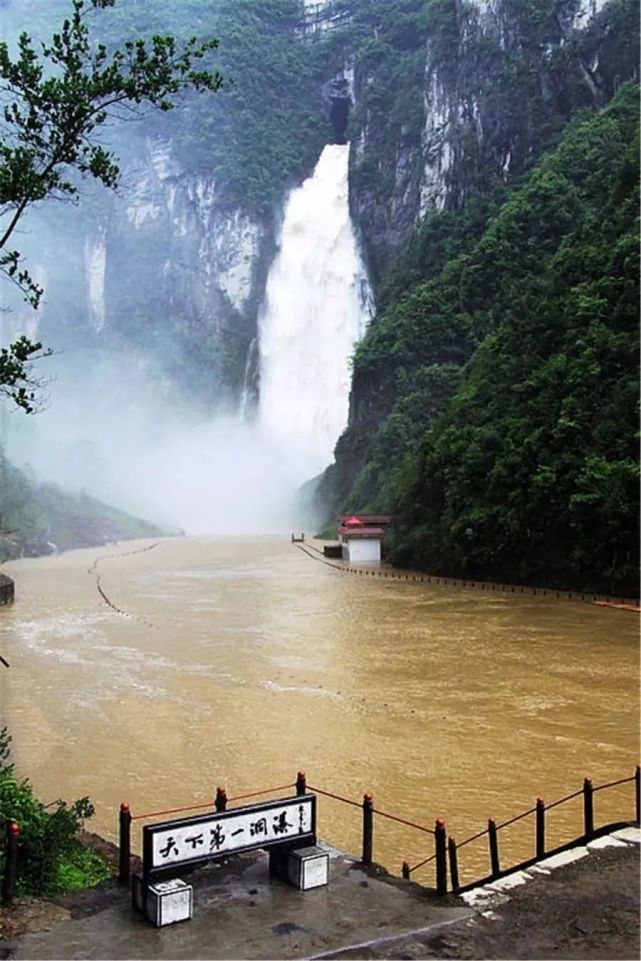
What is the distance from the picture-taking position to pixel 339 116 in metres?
118

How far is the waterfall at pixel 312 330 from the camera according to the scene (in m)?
88.7

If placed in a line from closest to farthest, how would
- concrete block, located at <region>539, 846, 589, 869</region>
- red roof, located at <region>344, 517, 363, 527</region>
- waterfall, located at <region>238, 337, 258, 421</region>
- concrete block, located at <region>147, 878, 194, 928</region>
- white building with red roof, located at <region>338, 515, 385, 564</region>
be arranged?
concrete block, located at <region>147, 878, 194, 928</region>, concrete block, located at <region>539, 846, 589, 869</region>, white building with red roof, located at <region>338, 515, 385, 564</region>, red roof, located at <region>344, 517, 363, 527</region>, waterfall, located at <region>238, 337, 258, 421</region>

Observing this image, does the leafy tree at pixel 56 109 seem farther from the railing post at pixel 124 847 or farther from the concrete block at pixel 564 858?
the concrete block at pixel 564 858

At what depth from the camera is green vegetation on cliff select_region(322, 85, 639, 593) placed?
33438 millimetres

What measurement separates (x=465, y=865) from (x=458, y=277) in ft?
203

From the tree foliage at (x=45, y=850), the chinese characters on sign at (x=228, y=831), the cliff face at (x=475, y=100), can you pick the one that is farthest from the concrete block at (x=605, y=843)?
the cliff face at (x=475, y=100)

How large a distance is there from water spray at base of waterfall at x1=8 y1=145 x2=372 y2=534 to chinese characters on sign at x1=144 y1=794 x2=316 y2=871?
78372mm

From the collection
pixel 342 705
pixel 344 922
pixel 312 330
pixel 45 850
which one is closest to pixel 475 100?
pixel 312 330

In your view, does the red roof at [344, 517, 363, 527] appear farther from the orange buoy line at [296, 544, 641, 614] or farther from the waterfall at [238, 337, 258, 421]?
the waterfall at [238, 337, 258, 421]

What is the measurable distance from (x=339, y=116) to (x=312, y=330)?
41.9 m

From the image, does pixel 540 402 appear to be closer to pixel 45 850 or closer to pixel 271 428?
pixel 45 850

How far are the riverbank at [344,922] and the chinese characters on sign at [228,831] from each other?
38 centimetres

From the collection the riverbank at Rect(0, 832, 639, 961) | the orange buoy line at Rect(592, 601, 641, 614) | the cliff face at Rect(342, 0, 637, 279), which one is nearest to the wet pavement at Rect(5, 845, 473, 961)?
the riverbank at Rect(0, 832, 639, 961)

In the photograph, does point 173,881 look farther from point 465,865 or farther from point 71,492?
point 71,492
